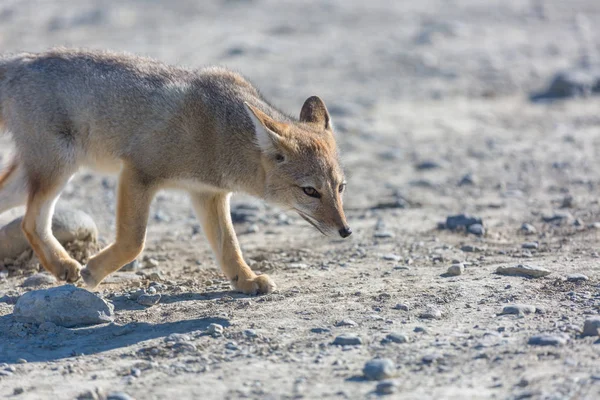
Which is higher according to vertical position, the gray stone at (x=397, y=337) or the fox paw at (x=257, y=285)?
the fox paw at (x=257, y=285)

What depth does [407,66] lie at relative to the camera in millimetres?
18812

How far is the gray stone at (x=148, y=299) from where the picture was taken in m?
7.63

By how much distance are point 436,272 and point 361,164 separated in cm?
510

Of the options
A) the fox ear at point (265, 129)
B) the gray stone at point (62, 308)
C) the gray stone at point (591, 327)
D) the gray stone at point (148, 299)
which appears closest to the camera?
the gray stone at point (591, 327)

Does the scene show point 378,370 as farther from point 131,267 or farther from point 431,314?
point 131,267

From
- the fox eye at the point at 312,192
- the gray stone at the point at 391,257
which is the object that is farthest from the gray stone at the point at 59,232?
the gray stone at the point at 391,257

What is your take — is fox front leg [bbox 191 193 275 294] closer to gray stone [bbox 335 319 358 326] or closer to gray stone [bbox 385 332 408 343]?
gray stone [bbox 335 319 358 326]

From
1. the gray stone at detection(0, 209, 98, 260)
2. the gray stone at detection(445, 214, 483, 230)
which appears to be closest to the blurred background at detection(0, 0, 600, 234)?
the gray stone at detection(445, 214, 483, 230)

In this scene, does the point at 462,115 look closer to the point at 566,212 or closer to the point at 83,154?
the point at 566,212

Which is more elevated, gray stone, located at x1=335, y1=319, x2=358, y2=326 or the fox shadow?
the fox shadow

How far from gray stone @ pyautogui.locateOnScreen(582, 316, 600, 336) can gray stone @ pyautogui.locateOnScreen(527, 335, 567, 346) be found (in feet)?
0.67

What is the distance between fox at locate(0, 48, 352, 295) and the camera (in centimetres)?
791

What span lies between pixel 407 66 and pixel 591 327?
512 inches

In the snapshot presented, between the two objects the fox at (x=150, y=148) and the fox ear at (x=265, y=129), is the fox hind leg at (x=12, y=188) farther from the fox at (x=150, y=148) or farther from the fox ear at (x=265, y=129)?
the fox ear at (x=265, y=129)
